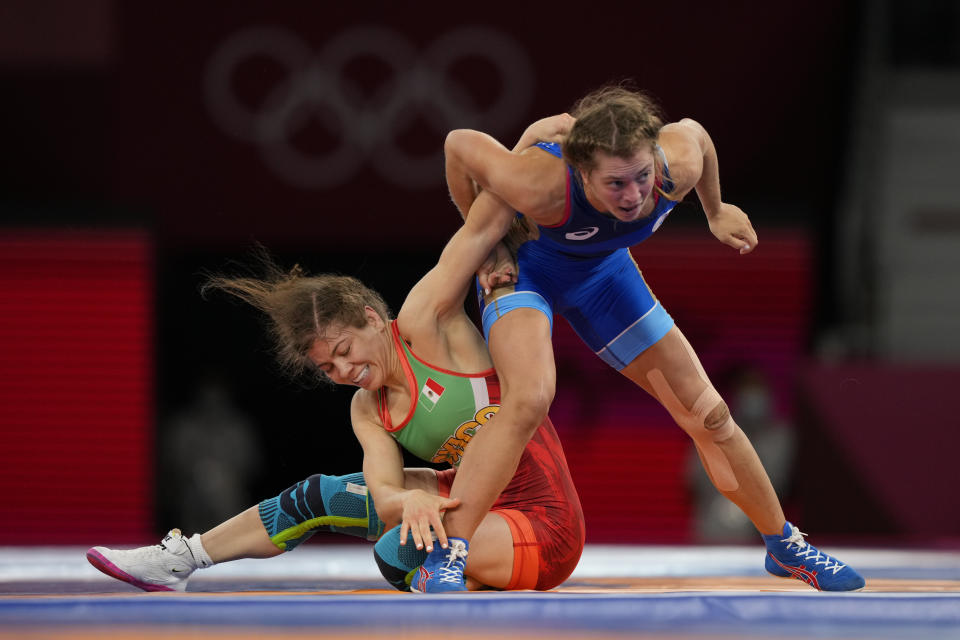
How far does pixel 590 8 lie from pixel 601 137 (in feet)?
18.4

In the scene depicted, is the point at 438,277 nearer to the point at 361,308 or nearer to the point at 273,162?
the point at 361,308

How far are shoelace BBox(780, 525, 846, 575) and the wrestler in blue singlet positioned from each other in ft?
2.06

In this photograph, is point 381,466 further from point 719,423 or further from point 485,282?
point 719,423

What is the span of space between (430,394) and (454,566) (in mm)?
456

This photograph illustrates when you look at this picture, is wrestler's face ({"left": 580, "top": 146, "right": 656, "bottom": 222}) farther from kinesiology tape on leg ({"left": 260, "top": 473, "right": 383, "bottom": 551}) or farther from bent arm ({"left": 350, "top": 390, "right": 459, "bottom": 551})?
kinesiology tape on leg ({"left": 260, "top": 473, "right": 383, "bottom": 551})

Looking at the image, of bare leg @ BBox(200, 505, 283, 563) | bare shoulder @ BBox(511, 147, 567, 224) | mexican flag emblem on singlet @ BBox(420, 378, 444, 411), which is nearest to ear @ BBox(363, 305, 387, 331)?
mexican flag emblem on singlet @ BBox(420, 378, 444, 411)

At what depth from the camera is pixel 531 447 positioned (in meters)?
3.17

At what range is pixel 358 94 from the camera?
809cm

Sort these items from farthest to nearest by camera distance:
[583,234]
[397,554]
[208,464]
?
[208,464] < [583,234] < [397,554]

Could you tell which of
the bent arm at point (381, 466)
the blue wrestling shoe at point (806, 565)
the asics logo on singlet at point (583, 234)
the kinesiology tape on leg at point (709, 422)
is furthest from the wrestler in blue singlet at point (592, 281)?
the blue wrestling shoe at point (806, 565)

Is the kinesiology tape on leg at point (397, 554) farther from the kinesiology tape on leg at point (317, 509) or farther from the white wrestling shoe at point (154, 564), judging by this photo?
the white wrestling shoe at point (154, 564)

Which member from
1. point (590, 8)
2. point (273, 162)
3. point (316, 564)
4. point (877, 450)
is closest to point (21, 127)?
point (273, 162)

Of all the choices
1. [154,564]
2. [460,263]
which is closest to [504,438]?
[460,263]

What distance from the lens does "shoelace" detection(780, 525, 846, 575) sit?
3.14m
